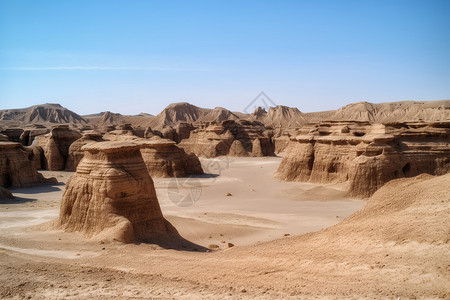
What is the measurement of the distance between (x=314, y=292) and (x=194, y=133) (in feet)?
184

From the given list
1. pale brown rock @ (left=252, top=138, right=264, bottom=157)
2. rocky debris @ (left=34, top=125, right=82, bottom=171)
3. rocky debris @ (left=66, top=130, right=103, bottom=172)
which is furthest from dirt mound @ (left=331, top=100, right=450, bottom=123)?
rocky debris @ (left=34, top=125, right=82, bottom=171)

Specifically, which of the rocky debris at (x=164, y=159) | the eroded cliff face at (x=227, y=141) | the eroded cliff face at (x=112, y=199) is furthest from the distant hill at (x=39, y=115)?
the eroded cliff face at (x=112, y=199)

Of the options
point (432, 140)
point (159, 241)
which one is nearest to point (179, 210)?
point (159, 241)

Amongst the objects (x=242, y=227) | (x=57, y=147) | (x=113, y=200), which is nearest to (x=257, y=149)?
(x=57, y=147)

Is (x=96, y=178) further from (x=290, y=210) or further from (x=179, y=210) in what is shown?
(x=290, y=210)

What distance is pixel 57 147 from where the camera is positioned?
3741 cm

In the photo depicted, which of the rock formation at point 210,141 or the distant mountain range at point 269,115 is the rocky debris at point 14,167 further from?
the distant mountain range at point 269,115

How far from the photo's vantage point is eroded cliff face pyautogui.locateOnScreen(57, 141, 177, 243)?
1305 centimetres

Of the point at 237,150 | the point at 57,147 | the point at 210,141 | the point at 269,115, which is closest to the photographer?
the point at 57,147

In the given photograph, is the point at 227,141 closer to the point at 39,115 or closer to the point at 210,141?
the point at 210,141

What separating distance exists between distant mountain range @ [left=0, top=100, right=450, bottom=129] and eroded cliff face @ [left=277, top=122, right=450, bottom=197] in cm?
4387

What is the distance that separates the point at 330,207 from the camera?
22.5m

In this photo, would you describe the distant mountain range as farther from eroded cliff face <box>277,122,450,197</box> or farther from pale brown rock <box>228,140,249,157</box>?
eroded cliff face <box>277,122,450,197</box>

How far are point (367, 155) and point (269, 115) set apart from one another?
3822 inches
